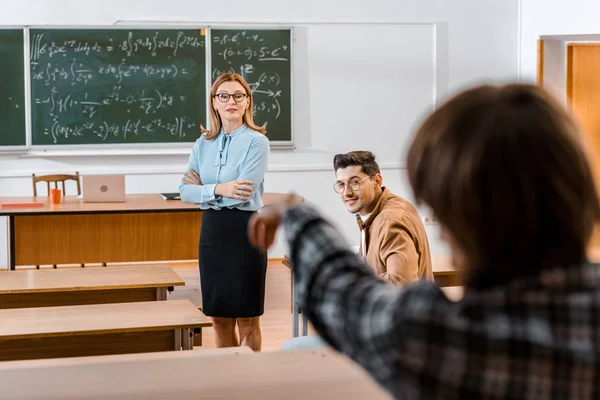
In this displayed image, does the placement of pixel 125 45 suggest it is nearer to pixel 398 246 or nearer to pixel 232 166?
pixel 232 166

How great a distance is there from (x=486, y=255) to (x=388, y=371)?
0.15 m

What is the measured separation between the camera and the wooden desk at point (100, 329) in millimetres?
2570

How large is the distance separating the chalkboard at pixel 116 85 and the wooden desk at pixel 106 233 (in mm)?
1234

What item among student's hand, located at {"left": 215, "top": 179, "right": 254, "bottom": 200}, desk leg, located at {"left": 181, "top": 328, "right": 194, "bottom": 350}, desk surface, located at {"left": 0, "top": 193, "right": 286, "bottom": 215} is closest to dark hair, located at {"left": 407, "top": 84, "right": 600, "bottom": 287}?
desk leg, located at {"left": 181, "top": 328, "right": 194, "bottom": 350}

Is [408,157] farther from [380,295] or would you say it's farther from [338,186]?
[338,186]

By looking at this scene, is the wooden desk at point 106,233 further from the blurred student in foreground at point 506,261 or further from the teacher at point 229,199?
the blurred student in foreground at point 506,261

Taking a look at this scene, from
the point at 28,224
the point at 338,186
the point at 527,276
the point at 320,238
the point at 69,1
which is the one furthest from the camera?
the point at 69,1

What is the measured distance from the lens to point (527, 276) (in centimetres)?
74

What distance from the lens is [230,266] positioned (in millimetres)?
3576

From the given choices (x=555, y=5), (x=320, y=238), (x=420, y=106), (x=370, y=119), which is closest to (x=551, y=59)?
(x=555, y=5)

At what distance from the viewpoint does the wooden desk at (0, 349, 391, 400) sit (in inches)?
54.6

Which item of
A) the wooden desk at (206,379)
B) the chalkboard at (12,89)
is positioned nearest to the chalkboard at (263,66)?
the chalkboard at (12,89)

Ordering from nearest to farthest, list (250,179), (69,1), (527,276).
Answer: (527,276)
(250,179)
(69,1)

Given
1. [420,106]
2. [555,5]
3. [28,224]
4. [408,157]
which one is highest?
Result: [555,5]
